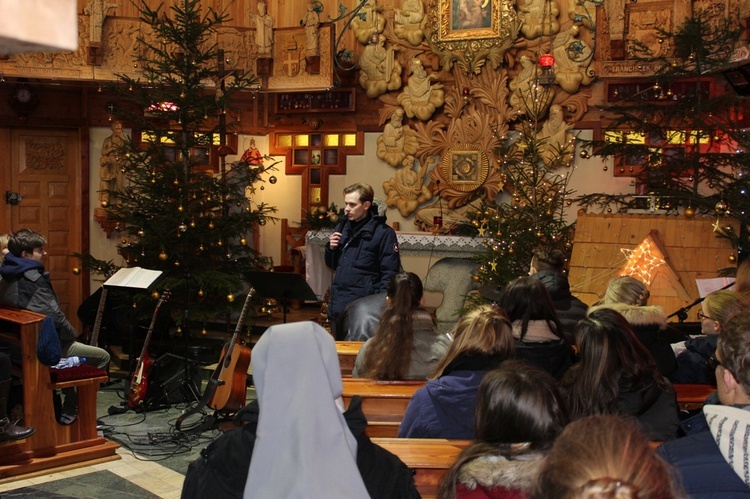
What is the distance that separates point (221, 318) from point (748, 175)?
252 inches

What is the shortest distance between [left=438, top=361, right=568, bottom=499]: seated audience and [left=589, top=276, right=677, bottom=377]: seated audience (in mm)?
1881

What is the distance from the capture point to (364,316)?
5906mm

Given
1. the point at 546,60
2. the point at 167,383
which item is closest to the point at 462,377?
the point at 167,383

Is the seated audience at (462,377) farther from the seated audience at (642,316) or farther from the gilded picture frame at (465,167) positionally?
the gilded picture frame at (465,167)

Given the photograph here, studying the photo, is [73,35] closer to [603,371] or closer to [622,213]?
[603,371]

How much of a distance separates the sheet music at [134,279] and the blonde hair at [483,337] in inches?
171

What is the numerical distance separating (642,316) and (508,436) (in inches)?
93.5

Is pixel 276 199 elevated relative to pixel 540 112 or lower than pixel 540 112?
lower

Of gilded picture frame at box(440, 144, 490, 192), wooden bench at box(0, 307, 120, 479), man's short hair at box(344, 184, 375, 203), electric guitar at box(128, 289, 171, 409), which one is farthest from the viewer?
gilded picture frame at box(440, 144, 490, 192)

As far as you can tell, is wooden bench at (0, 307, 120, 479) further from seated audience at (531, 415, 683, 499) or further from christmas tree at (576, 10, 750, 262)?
christmas tree at (576, 10, 750, 262)

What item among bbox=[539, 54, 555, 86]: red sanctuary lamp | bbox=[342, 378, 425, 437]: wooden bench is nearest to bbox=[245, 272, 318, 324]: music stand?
bbox=[342, 378, 425, 437]: wooden bench

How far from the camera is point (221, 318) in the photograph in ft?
36.4

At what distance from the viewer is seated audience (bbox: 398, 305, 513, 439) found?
12.1 feet

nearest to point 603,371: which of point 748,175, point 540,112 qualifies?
point 748,175
